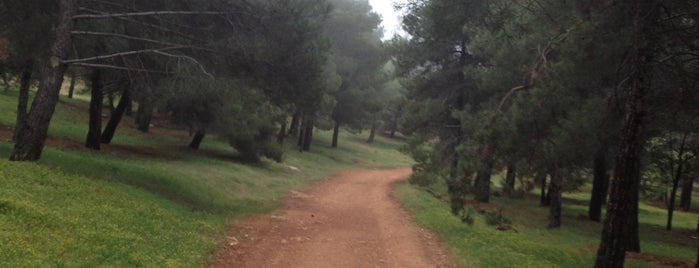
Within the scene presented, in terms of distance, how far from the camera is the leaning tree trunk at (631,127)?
416 inches

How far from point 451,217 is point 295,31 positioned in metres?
8.22

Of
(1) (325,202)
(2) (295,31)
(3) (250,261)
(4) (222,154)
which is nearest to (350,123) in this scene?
(4) (222,154)

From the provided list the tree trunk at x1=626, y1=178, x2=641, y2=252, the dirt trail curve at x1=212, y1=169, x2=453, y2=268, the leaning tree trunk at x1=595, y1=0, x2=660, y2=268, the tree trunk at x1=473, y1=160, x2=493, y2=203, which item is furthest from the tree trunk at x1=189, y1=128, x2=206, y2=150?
the leaning tree trunk at x1=595, y1=0, x2=660, y2=268

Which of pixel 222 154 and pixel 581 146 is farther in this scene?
pixel 222 154

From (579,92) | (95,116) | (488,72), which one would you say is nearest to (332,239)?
(579,92)

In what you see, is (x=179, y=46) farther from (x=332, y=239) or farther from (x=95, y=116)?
(x=95, y=116)

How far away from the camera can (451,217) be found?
18.6 m

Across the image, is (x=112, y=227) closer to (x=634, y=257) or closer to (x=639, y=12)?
(x=639, y=12)

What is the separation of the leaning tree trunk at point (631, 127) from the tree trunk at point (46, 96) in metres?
13.3

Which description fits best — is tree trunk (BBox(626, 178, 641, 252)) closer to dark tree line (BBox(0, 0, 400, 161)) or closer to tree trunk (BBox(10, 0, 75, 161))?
dark tree line (BBox(0, 0, 400, 161))

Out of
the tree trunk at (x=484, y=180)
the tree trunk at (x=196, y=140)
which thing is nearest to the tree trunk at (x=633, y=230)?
the tree trunk at (x=484, y=180)

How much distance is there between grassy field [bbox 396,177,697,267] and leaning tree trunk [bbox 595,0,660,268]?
1756mm

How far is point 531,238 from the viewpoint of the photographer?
17.0 meters

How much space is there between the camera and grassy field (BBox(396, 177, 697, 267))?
12.9 metres
